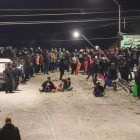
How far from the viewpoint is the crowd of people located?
1205 inches

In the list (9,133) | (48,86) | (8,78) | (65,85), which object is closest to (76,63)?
(65,85)

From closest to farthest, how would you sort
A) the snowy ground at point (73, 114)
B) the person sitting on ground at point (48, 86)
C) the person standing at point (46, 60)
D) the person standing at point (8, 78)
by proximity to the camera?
the snowy ground at point (73, 114) < the person standing at point (8, 78) < the person sitting on ground at point (48, 86) < the person standing at point (46, 60)

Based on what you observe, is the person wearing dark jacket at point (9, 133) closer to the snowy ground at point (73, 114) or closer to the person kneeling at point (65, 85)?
the snowy ground at point (73, 114)

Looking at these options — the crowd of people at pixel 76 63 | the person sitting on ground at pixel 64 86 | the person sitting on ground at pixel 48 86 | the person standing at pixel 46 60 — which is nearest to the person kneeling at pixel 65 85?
the person sitting on ground at pixel 64 86

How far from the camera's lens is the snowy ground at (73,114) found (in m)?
18.7

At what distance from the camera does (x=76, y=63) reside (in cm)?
3856

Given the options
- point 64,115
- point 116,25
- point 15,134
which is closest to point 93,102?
point 64,115

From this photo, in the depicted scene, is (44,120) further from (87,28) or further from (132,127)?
(87,28)

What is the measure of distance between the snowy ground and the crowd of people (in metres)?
1.10

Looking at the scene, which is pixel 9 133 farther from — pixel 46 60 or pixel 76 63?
pixel 46 60

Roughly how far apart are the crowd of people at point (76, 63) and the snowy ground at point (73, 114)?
1.10 meters

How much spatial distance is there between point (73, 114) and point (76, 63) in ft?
52.9

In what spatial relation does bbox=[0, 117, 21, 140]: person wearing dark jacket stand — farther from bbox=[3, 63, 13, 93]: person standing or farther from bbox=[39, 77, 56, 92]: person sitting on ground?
bbox=[39, 77, 56, 92]: person sitting on ground

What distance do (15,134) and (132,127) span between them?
746 cm
